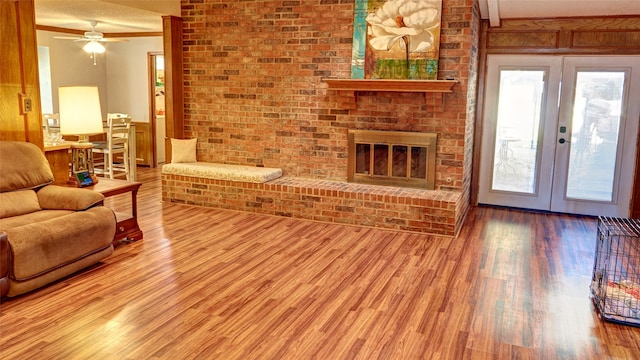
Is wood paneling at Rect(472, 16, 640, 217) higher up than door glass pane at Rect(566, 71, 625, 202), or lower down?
higher up

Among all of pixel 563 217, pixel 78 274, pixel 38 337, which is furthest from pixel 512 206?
pixel 38 337

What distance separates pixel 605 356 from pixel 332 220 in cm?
305

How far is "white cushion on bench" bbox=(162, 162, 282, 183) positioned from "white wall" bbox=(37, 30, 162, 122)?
3.22 meters

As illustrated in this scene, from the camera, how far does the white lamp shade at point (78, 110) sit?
4.26 metres

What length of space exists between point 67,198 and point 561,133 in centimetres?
506

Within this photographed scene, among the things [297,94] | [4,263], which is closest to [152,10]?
[297,94]

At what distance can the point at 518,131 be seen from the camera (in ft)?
19.6

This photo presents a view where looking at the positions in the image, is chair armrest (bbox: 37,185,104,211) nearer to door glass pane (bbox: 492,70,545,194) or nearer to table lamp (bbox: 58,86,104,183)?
table lamp (bbox: 58,86,104,183)

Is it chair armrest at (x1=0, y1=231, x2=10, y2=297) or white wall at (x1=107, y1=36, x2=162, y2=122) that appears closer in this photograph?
chair armrest at (x1=0, y1=231, x2=10, y2=297)

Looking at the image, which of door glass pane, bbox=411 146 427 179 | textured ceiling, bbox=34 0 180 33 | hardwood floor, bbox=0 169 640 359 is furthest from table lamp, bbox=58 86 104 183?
door glass pane, bbox=411 146 427 179

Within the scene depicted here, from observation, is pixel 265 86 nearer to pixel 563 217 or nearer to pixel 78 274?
pixel 78 274

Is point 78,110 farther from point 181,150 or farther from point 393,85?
point 393,85

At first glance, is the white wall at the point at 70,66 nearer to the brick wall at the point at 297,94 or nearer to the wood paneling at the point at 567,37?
the brick wall at the point at 297,94

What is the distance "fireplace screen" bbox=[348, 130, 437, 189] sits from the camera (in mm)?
5367
